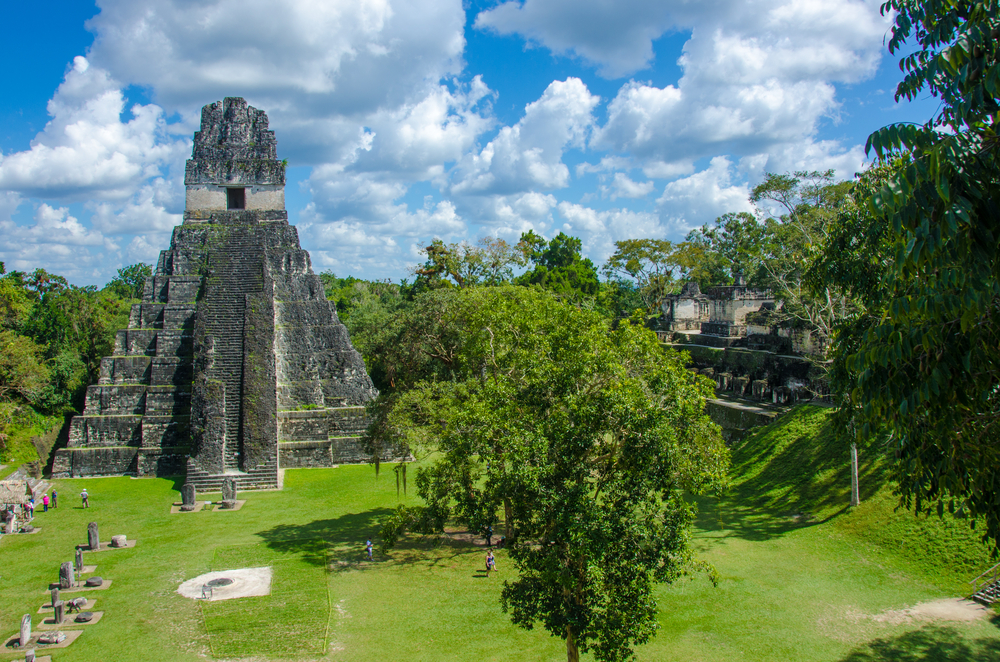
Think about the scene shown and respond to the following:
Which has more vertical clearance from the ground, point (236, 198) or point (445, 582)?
point (236, 198)

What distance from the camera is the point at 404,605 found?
12.1m

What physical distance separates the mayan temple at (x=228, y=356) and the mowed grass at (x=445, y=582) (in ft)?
6.70

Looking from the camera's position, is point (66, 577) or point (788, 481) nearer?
A: point (66, 577)

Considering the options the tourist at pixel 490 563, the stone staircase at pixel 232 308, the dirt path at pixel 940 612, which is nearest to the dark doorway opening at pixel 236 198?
the stone staircase at pixel 232 308

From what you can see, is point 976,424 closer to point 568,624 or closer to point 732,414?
point 568,624

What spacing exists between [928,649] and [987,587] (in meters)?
2.74

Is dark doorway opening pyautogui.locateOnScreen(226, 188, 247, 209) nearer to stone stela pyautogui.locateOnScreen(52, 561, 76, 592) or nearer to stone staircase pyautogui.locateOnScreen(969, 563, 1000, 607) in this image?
stone stela pyautogui.locateOnScreen(52, 561, 76, 592)

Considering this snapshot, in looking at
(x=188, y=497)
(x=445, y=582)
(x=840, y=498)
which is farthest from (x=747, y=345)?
(x=188, y=497)

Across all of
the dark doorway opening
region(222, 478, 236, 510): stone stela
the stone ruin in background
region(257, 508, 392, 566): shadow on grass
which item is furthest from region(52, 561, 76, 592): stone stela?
the dark doorway opening

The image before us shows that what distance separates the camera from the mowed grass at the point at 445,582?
10.5 meters

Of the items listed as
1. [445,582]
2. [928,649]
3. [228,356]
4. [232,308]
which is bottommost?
[928,649]

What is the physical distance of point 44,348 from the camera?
30.2 meters

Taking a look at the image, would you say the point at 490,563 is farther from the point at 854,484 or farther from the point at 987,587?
the point at 854,484

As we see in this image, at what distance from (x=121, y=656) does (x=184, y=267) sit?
1890 centimetres
